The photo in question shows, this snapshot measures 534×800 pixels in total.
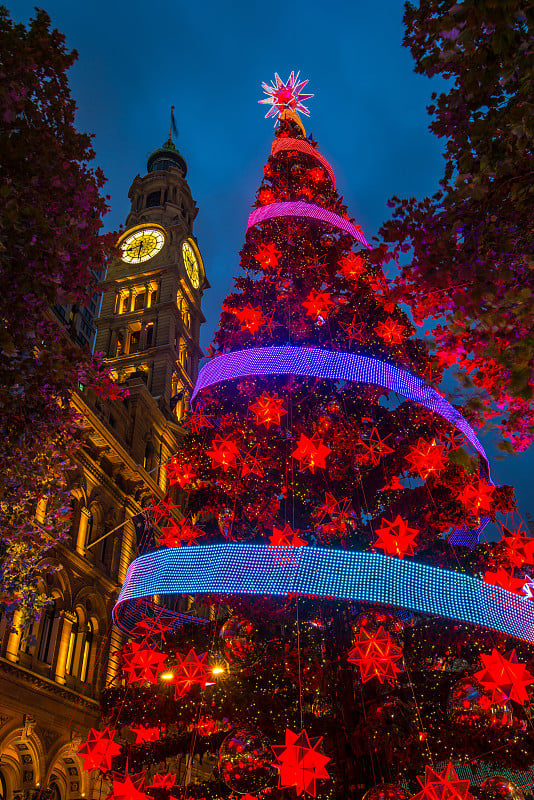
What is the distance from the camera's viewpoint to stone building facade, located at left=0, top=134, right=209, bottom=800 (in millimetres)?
16641

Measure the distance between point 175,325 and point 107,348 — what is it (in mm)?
5095

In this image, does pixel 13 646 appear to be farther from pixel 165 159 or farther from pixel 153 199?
pixel 165 159

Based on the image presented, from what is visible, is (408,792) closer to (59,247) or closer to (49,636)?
(59,247)

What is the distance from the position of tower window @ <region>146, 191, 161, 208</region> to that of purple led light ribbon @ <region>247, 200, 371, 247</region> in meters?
41.0

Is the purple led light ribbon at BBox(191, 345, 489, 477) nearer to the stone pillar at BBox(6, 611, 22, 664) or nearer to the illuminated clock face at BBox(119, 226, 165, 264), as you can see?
the stone pillar at BBox(6, 611, 22, 664)

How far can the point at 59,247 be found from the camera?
6.39 metres

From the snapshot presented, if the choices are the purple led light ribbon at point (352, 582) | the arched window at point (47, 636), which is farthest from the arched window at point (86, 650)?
the purple led light ribbon at point (352, 582)

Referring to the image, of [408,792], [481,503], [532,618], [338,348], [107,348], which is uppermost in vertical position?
[107,348]

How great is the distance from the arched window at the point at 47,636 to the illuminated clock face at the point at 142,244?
30.5 m

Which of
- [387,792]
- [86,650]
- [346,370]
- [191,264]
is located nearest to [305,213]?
[346,370]

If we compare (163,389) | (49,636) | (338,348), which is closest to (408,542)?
(338,348)

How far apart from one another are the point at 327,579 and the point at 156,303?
36885 millimetres

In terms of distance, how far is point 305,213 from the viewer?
1072 cm

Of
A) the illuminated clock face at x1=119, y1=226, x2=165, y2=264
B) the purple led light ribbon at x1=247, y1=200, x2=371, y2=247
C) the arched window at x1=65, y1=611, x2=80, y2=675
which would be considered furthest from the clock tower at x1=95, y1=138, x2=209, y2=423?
the purple led light ribbon at x1=247, y1=200, x2=371, y2=247
